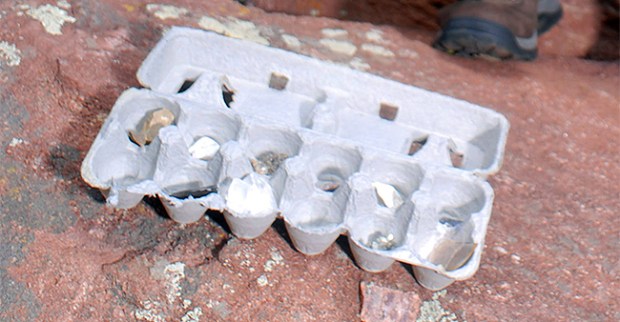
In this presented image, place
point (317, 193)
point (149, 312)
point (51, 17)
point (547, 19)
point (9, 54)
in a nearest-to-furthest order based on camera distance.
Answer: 1. point (149, 312)
2. point (317, 193)
3. point (9, 54)
4. point (51, 17)
5. point (547, 19)

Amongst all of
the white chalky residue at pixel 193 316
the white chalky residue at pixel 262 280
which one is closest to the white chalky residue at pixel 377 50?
the white chalky residue at pixel 262 280

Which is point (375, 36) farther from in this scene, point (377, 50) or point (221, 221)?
point (221, 221)

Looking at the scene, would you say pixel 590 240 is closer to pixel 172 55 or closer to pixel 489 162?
pixel 489 162

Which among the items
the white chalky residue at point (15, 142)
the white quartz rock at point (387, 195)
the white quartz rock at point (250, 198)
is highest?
the white quartz rock at point (250, 198)

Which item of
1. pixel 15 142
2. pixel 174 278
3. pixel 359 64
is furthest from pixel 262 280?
pixel 359 64

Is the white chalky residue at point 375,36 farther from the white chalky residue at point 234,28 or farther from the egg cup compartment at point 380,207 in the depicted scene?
the egg cup compartment at point 380,207

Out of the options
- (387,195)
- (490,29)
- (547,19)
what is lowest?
(547,19)

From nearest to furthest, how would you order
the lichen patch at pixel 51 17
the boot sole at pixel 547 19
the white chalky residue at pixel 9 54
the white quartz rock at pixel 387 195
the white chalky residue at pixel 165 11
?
the white quartz rock at pixel 387 195, the white chalky residue at pixel 9 54, the lichen patch at pixel 51 17, the white chalky residue at pixel 165 11, the boot sole at pixel 547 19
